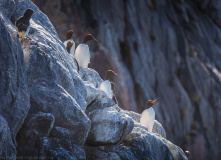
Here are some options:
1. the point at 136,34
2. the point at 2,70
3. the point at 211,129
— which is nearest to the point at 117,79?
the point at 136,34

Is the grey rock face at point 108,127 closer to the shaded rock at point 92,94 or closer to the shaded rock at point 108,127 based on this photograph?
the shaded rock at point 108,127

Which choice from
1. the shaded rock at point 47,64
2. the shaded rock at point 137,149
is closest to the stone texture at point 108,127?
the shaded rock at point 137,149

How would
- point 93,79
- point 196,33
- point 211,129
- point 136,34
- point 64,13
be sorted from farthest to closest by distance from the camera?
point 196,33 < point 211,129 < point 136,34 < point 64,13 < point 93,79

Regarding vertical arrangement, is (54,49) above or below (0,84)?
above

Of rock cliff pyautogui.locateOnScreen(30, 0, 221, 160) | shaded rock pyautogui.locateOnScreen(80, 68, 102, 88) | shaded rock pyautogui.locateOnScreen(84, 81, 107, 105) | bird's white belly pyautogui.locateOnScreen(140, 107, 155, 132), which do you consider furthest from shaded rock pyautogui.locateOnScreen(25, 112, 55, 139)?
rock cliff pyautogui.locateOnScreen(30, 0, 221, 160)

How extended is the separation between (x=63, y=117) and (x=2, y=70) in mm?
1520

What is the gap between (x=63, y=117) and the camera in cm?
626

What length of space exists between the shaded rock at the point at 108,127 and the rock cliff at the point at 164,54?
14.2m

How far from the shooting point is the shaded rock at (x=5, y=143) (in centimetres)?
486

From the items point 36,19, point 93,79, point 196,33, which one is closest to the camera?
point 36,19

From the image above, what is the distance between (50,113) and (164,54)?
2559cm

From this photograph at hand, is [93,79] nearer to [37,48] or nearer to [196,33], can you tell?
[37,48]

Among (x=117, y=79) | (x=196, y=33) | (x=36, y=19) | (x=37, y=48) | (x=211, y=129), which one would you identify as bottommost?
(x=211, y=129)

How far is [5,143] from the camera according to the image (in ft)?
16.3
